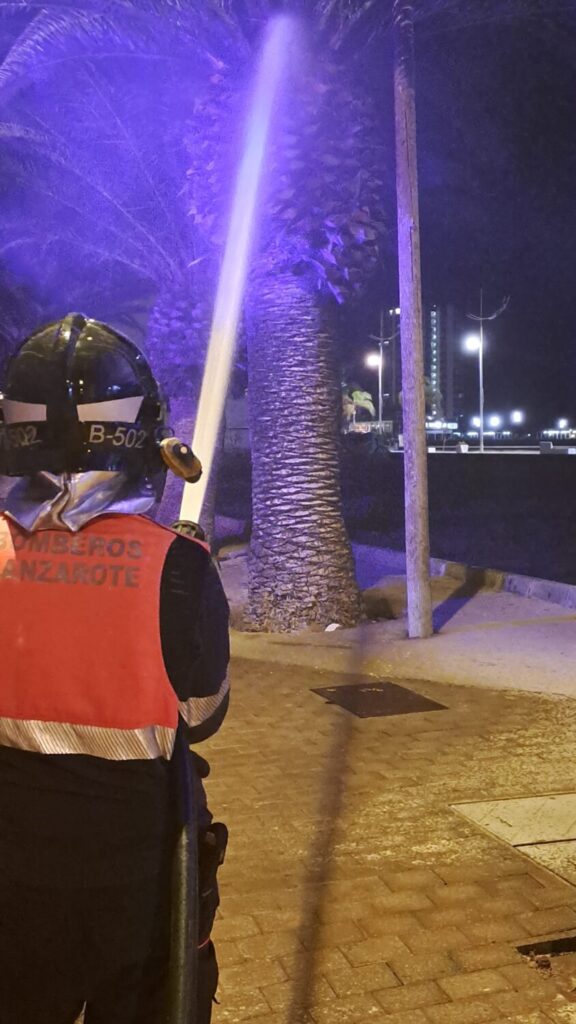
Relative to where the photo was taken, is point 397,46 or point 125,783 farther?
point 397,46

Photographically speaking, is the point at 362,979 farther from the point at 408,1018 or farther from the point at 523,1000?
the point at 523,1000

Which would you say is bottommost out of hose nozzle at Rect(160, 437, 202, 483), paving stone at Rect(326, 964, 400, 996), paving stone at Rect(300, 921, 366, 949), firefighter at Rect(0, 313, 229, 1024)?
paving stone at Rect(326, 964, 400, 996)

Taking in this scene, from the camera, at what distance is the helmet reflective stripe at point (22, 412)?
2.02 meters

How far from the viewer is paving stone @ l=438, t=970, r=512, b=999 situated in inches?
137

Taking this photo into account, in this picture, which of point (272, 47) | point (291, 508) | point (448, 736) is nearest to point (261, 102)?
point (272, 47)

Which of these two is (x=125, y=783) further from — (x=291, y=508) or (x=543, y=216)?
(x=543, y=216)

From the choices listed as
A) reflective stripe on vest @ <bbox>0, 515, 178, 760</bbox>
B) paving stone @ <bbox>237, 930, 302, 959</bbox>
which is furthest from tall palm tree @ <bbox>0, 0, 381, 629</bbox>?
reflective stripe on vest @ <bbox>0, 515, 178, 760</bbox>

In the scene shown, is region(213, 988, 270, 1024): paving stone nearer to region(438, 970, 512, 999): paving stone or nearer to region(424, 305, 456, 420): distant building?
region(438, 970, 512, 999): paving stone

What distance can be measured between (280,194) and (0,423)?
8389mm

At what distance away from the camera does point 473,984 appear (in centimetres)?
352

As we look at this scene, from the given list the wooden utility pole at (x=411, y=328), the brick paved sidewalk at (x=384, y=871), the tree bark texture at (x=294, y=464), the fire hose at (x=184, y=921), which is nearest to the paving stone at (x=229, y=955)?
the brick paved sidewalk at (x=384, y=871)

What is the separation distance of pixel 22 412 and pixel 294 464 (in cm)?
869

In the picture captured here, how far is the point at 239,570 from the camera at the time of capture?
15008mm

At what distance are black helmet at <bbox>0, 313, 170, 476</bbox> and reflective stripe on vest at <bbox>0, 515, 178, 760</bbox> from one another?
181mm
